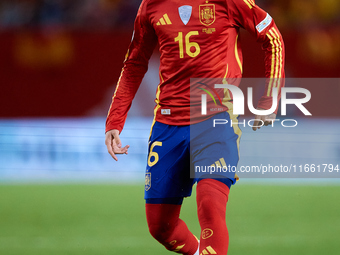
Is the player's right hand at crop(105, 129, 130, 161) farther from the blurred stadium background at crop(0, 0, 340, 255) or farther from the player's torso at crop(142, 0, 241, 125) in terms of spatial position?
the blurred stadium background at crop(0, 0, 340, 255)

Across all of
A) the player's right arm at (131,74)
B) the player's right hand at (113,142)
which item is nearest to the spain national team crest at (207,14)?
the player's right arm at (131,74)

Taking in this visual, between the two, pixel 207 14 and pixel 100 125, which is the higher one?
pixel 207 14

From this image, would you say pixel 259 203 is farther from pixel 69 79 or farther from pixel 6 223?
pixel 69 79

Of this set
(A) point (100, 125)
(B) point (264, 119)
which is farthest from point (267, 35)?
(A) point (100, 125)

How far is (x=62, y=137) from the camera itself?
7.74 metres

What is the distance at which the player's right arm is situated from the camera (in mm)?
3215

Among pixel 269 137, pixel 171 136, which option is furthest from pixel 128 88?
pixel 269 137

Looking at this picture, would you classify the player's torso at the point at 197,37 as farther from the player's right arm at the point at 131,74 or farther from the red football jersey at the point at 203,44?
the player's right arm at the point at 131,74

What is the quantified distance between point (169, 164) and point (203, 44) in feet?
2.02

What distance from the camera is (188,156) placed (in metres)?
2.93

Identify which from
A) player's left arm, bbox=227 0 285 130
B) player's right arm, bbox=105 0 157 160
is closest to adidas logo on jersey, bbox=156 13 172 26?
player's right arm, bbox=105 0 157 160

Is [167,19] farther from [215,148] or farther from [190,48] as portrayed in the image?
[215,148]

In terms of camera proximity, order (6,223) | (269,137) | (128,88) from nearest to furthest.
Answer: (128,88)
(6,223)
(269,137)

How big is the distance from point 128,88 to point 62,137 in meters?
4.55
